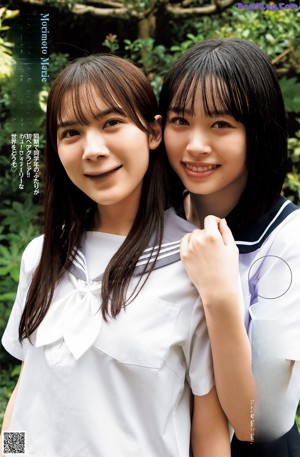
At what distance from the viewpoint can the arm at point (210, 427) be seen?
134 cm

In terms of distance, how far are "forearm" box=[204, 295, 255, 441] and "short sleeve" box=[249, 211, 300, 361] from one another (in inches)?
5.1

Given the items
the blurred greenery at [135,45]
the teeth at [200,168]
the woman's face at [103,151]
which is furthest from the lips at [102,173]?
the blurred greenery at [135,45]

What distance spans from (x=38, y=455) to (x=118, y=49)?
5.93 feet

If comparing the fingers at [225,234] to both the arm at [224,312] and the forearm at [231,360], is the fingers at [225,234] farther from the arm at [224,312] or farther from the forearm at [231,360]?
the forearm at [231,360]

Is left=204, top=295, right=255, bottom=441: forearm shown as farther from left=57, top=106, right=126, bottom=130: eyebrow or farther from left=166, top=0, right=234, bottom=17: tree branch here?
left=166, top=0, right=234, bottom=17: tree branch

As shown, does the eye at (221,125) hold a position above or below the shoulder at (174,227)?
above

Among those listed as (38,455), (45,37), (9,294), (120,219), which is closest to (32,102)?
(45,37)

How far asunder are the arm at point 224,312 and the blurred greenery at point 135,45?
1275mm

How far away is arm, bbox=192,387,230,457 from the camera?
52.9 inches

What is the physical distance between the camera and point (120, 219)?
1.46m

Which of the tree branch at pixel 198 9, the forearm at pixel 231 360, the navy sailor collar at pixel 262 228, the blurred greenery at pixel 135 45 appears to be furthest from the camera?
the tree branch at pixel 198 9

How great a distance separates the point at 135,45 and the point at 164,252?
153cm

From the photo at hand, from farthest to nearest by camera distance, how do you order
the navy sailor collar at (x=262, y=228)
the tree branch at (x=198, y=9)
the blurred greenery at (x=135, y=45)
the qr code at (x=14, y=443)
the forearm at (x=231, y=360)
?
the tree branch at (x=198, y=9) < the blurred greenery at (x=135, y=45) < the navy sailor collar at (x=262, y=228) < the qr code at (x=14, y=443) < the forearm at (x=231, y=360)

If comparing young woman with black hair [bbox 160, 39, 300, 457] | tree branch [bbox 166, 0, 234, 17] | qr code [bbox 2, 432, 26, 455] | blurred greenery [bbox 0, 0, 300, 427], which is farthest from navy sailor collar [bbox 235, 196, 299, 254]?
tree branch [bbox 166, 0, 234, 17]
